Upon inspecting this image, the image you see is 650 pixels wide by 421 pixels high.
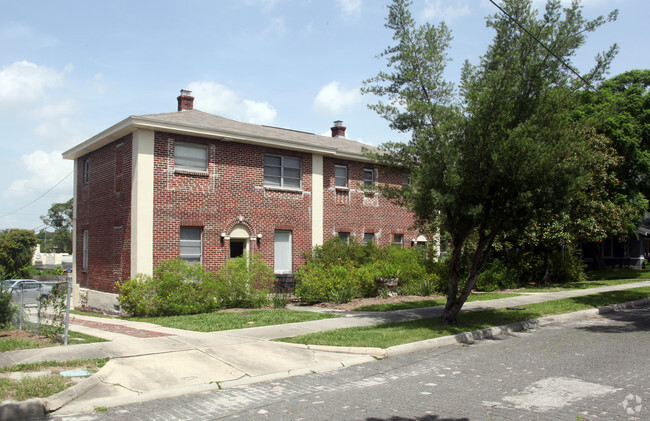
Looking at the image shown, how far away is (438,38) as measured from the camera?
1230 cm

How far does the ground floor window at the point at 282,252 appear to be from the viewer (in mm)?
19686

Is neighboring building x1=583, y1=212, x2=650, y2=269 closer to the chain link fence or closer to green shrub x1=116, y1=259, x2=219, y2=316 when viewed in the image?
green shrub x1=116, y1=259, x2=219, y2=316

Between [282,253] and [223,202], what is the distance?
327 centimetres

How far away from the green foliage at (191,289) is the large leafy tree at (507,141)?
21.5 ft

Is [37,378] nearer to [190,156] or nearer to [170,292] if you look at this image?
[170,292]

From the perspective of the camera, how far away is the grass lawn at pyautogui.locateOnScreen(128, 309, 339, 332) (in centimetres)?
1191

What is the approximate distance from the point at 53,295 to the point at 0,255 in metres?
42.4

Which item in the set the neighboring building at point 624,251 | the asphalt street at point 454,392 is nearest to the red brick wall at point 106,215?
the asphalt street at point 454,392

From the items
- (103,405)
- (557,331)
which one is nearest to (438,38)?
(557,331)

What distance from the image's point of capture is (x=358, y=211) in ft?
74.0

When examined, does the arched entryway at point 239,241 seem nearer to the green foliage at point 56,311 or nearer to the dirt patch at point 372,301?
the dirt patch at point 372,301

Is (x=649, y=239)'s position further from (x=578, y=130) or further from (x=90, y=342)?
(x=90, y=342)

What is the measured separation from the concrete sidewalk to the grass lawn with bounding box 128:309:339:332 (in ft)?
1.95

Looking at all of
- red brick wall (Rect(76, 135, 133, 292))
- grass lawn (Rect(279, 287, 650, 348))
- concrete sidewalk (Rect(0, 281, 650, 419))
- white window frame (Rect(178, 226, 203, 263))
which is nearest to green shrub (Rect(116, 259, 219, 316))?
white window frame (Rect(178, 226, 203, 263))
